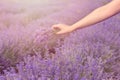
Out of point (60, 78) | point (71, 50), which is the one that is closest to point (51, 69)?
point (60, 78)

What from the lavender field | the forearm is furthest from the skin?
the lavender field

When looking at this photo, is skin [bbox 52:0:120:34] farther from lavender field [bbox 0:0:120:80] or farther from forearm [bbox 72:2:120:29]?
lavender field [bbox 0:0:120:80]

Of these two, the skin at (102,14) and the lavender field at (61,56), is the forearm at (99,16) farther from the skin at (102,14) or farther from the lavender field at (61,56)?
the lavender field at (61,56)

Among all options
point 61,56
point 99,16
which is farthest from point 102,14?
point 61,56

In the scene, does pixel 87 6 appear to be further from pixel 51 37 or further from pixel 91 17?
pixel 91 17

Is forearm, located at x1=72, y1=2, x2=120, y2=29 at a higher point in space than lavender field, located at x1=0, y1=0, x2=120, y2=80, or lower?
higher

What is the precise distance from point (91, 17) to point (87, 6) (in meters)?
5.21

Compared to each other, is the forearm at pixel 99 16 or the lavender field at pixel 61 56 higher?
the forearm at pixel 99 16

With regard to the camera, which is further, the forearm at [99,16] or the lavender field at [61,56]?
the forearm at [99,16]

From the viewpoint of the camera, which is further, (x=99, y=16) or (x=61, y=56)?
(x=61, y=56)

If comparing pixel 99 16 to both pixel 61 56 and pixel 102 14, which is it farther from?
pixel 61 56

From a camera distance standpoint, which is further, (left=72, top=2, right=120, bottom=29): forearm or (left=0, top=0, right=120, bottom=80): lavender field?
(left=72, top=2, right=120, bottom=29): forearm

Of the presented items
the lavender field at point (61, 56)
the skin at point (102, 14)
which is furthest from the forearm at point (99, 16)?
the lavender field at point (61, 56)

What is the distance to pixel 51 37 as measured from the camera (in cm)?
333
